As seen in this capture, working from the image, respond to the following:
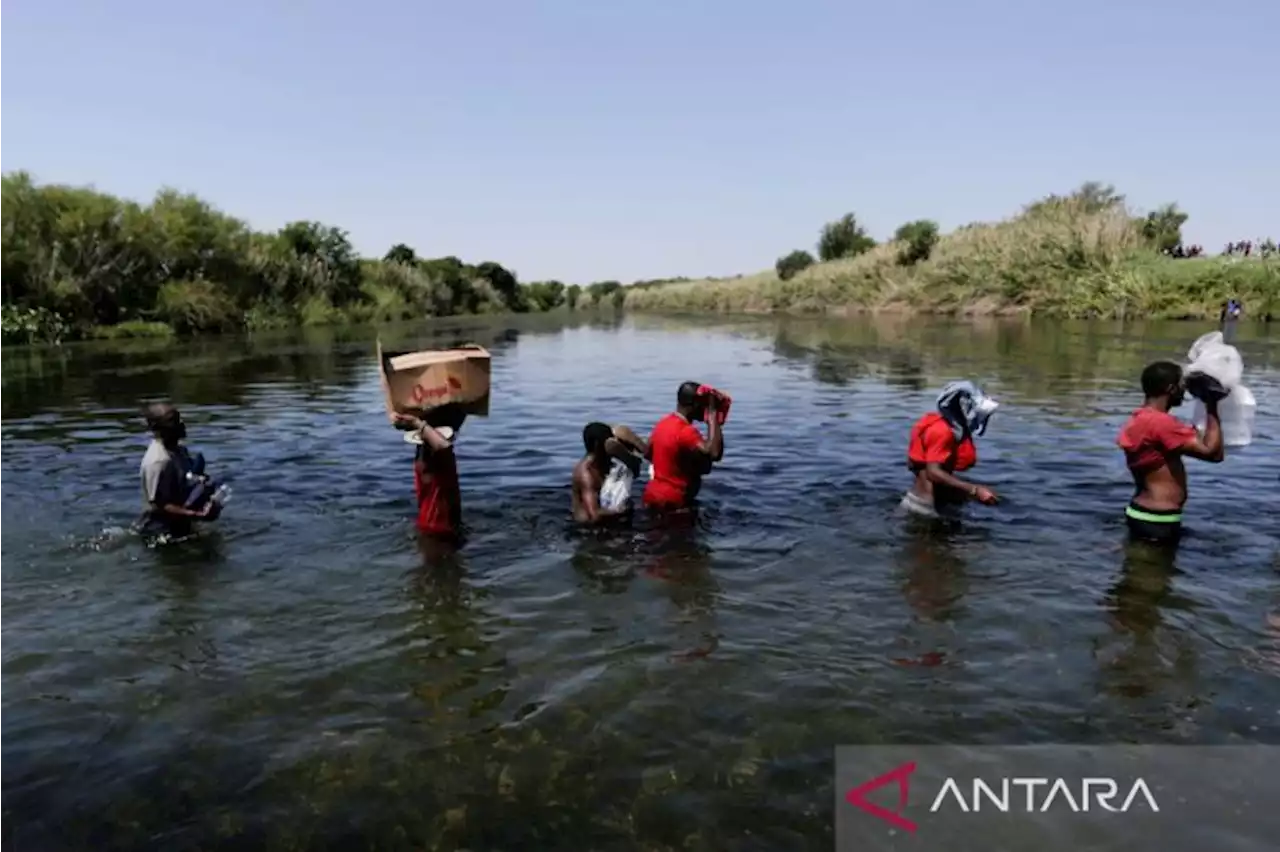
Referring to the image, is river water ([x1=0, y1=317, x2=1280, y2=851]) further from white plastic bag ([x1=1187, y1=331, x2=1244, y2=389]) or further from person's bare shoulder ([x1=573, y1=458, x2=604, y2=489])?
white plastic bag ([x1=1187, y1=331, x2=1244, y2=389])

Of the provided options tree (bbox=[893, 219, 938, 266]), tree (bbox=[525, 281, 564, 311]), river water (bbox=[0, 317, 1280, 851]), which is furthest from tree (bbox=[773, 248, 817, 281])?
river water (bbox=[0, 317, 1280, 851])

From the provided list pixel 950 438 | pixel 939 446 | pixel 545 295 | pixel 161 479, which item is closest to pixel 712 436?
pixel 939 446

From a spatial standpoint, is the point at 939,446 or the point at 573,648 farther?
the point at 939,446

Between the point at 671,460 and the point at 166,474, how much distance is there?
487 cm

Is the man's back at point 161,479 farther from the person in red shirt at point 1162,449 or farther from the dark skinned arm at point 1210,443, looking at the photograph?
the dark skinned arm at point 1210,443

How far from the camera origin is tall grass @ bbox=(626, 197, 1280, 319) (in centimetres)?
4381

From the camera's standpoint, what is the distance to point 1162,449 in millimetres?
7723

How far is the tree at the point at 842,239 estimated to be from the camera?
10031 centimetres

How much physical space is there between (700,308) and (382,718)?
99114mm

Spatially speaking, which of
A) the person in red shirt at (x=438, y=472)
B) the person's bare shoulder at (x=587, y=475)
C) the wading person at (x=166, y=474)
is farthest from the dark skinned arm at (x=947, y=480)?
the wading person at (x=166, y=474)

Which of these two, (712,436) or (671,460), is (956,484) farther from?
(671,460)

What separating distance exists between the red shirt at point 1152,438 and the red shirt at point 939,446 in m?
1.36

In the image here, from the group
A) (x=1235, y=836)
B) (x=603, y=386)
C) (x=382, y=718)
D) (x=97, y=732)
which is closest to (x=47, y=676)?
(x=97, y=732)

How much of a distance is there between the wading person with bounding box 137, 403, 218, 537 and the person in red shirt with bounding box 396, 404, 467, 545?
82.5 inches
